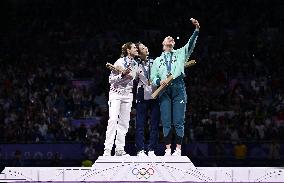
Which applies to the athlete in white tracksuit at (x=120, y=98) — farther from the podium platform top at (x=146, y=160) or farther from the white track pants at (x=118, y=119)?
the podium platform top at (x=146, y=160)

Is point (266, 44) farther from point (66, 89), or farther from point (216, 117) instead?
point (66, 89)

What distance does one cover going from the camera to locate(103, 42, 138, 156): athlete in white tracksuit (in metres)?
10.2

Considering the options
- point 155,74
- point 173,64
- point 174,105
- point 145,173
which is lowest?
point 145,173

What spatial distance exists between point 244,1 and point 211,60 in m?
3.24

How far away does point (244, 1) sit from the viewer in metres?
22.0

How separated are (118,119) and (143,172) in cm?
116

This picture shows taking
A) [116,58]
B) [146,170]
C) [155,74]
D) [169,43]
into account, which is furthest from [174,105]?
[116,58]

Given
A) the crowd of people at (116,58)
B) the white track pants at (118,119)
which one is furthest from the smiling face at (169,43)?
the crowd of people at (116,58)

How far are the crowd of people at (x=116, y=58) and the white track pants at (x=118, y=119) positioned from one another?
5.64m

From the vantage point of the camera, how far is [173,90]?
10180mm

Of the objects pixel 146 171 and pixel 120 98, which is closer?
pixel 146 171

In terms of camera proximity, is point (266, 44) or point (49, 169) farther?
point (266, 44)

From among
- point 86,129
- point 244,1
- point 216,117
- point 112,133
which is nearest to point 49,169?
point 112,133

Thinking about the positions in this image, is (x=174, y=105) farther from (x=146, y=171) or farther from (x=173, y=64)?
(x=146, y=171)
